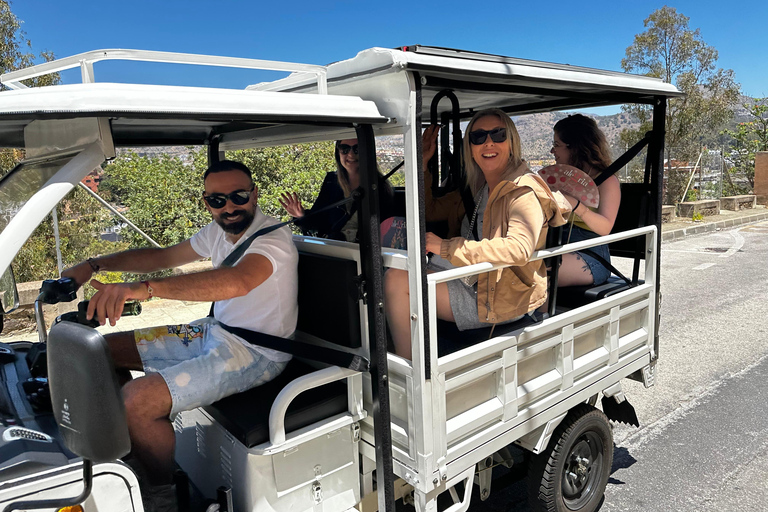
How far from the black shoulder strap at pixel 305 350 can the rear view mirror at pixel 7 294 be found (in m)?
0.82

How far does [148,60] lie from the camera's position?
5.73 feet

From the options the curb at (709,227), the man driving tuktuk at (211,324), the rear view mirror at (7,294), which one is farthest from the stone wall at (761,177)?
the rear view mirror at (7,294)

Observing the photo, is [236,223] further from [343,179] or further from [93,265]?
[343,179]

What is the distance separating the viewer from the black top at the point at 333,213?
3174mm

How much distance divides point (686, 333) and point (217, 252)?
5.27m

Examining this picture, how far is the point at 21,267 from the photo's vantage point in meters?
6.48

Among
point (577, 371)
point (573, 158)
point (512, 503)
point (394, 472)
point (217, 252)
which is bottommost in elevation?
point (512, 503)

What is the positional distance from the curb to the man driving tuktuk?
1162cm

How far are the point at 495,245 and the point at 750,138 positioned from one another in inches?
913

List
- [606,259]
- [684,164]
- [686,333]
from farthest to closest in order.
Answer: [684,164] → [686,333] → [606,259]

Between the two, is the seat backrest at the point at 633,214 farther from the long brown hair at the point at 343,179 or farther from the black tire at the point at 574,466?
the long brown hair at the point at 343,179

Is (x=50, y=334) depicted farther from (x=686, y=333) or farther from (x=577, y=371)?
(x=686, y=333)

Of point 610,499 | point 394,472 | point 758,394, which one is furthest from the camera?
point 758,394

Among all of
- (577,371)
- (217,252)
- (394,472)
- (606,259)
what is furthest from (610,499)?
(217,252)
